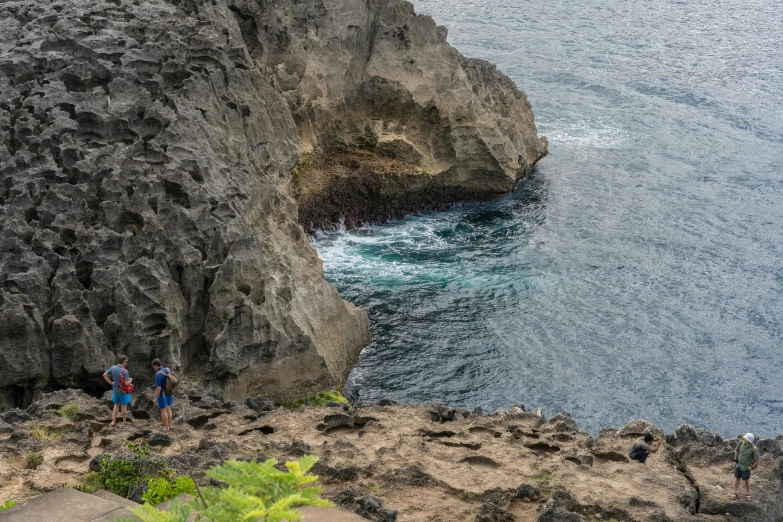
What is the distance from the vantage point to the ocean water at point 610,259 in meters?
39.6

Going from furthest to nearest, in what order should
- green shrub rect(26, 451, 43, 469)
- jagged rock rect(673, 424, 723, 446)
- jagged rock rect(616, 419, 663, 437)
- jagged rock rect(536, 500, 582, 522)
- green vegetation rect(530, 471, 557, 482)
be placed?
jagged rock rect(616, 419, 663, 437) → jagged rock rect(673, 424, 723, 446) → green vegetation rect(530, 471, 557, 482) → green shrub rect(26, 451, 43, 469) → jagged rock rect(536, 500, 582, 522)

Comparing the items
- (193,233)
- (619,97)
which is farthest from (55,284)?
(619,97)

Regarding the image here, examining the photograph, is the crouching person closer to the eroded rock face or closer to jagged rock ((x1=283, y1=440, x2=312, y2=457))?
jagged rock ((x1=283, y1=440, x2=312, y2=457))

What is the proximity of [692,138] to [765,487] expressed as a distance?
156 feet

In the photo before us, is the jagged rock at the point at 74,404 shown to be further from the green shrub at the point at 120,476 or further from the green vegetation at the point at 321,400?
the green vegetation at the point at 321,400

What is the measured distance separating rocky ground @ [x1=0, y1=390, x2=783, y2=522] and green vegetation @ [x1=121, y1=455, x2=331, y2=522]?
23.9 feet

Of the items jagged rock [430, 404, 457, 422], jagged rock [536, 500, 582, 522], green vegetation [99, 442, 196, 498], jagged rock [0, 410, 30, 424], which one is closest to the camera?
green vegetation [99, 442, 196, 498]

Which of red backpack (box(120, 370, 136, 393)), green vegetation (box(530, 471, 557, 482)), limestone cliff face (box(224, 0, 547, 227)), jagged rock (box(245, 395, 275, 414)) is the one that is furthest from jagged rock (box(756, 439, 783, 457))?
limestone cliff face (box(224, 0, 547, 227))

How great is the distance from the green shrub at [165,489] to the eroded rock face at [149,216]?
9564 mm

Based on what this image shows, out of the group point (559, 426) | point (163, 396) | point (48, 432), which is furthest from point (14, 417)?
point (559, 426)

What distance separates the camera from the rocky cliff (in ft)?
95.9

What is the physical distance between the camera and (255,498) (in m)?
12.4

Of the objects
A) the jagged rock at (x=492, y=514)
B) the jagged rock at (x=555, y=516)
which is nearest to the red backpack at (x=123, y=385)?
the jagged rock at (x=492, y=514)

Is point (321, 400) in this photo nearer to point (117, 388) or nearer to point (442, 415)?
point (442, 415)
